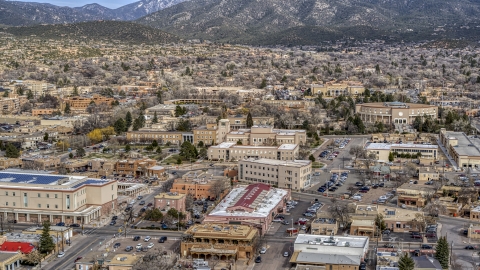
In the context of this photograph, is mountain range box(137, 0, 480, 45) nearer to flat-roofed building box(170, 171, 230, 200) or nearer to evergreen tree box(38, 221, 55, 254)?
flat-roofed building box(170, 171, 230, 200)

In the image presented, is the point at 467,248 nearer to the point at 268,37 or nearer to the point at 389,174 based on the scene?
the point at 389,174

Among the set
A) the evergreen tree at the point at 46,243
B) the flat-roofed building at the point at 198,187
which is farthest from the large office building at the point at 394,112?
the evergreen tree at the point at 46,243

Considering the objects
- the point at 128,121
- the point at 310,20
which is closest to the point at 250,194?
the point at 128,121

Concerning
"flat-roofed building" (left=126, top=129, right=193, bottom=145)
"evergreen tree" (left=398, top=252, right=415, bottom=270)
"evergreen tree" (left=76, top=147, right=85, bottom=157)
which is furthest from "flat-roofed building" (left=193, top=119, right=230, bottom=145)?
"evergreen tree" (left=398, top=252, right=415, bottom=270)

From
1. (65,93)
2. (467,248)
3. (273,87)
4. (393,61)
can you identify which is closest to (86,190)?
(467,248)

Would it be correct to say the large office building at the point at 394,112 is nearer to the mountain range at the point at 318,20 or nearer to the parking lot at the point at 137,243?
the parking lot at the point at 137,243
